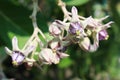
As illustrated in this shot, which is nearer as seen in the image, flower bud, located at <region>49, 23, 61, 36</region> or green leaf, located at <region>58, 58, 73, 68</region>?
flower bud, located at <region>49, 23, 61, 36</region>

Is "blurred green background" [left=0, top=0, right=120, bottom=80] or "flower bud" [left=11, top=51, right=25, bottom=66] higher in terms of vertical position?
"blurred green background" [left=0, top=0, right=120, bottom=80]

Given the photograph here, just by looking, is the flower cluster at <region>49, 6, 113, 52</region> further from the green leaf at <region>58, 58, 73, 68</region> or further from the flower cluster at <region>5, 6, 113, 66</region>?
the green leaf at <region>58, 58, 73, 68</region>

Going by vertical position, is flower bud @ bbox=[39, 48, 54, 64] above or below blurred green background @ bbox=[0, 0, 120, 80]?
below

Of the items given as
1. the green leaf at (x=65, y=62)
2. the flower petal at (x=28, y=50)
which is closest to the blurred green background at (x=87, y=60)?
the green leaf at (x=65, y=62)

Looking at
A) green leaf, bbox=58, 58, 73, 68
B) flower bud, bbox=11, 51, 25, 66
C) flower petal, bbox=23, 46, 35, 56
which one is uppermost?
green leaf, bbox=58, 58, 73, 68

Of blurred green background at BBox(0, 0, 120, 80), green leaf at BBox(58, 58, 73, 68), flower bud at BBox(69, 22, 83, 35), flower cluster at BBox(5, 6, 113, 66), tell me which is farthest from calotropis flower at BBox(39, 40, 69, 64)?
green leaf at BBox(58, 58, 73, 68)

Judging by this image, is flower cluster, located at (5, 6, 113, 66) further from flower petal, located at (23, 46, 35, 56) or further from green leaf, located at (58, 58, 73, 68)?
green leaf, located at (58, 58, 73, 68)

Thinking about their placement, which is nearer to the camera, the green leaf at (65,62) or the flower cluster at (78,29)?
the flower cluster at (78,29)

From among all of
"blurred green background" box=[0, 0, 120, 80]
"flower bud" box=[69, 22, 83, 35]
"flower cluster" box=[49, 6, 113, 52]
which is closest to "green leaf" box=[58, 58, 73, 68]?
"blurred green background" box=[0, 0, 120, 80]

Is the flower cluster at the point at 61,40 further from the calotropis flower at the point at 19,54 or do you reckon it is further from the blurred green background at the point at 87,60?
the blurred green background at the point at 87,60

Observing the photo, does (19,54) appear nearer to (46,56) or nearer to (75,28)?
(46,56)

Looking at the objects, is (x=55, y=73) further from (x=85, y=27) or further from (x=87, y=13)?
(x=85, y=27)

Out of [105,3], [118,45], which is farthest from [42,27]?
[118,45]
